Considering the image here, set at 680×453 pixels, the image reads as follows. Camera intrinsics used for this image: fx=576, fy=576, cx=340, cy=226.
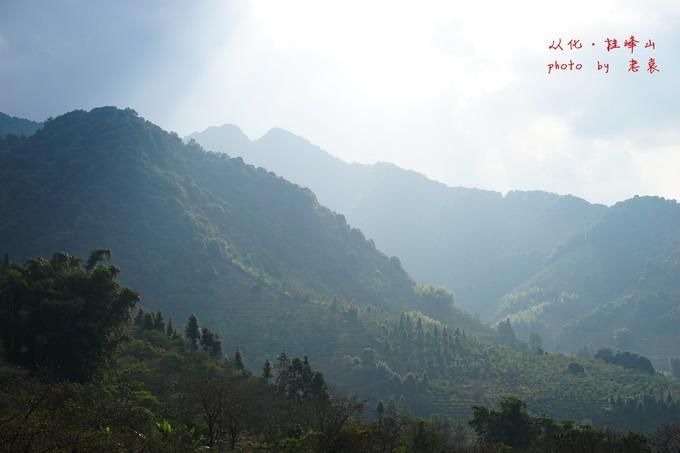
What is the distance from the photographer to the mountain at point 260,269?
9475 centimetres

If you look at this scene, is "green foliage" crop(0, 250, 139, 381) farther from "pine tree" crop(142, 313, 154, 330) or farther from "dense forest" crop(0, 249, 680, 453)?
"pine tree" crop(142, 313, 154, 330)

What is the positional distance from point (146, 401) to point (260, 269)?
104 meters

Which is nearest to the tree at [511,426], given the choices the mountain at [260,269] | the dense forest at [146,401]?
the dense forest at [146,401]

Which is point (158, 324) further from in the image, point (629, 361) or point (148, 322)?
point (629, 361)

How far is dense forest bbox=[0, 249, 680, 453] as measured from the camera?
21422 millimetres

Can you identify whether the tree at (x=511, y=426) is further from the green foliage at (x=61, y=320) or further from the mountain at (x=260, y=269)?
the mountain at (x=260, y=269)

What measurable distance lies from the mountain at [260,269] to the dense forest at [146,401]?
41.7 metres

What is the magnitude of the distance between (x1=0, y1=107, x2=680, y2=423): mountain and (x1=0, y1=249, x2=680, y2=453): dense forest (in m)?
41.7

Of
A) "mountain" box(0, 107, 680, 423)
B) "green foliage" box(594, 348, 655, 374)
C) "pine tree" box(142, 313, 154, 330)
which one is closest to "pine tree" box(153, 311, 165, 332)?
"pine tree" box(142, 313, 154, 330)

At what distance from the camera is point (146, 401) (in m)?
32.3

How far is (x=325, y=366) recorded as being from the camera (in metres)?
98.5

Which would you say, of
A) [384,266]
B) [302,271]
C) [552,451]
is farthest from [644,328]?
[552,451]

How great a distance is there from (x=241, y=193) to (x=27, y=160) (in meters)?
58.1

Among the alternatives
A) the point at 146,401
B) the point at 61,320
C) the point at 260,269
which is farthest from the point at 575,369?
the point at 61,320
